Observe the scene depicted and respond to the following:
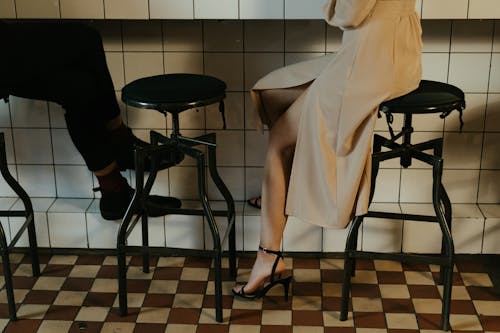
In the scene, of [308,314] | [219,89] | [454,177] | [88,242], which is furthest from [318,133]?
[88,242]

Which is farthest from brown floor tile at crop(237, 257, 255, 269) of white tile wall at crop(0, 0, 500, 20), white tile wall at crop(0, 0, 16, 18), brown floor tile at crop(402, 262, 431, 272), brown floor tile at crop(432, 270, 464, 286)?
white tile wall at crop(0, 0, 16, 18)

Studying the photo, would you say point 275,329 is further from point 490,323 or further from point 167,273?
point 490,323

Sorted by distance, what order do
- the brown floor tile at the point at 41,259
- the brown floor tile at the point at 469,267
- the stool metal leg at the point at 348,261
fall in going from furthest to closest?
the brown floor tile at the point at 41,259, the brown floor tile at the point at 469,267, the stool metal leg at the point at 348,261

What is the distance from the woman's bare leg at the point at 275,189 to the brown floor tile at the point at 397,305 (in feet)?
1.23

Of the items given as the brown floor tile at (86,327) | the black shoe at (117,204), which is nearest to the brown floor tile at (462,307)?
the black shoe at (117,204)

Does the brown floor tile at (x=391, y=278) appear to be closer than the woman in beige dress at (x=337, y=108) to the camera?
No

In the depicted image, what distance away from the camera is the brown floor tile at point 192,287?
2602mm

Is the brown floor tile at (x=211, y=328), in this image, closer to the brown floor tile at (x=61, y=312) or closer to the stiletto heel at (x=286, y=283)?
the stiletto heel at (x=286, y=283)

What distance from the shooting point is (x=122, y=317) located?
2.44 meters

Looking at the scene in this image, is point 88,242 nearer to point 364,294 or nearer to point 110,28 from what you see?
point 110,28

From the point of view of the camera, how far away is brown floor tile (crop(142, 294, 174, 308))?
2514 millimetres

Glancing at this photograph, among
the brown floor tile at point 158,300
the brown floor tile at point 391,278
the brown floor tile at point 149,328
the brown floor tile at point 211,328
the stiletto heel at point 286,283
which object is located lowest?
the brown floor tile at point 149,328

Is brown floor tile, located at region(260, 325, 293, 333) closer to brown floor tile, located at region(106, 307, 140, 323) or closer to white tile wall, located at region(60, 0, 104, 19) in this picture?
brown floor tile, located at region(106, 307, 140, 323)

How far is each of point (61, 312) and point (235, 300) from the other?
0.60 m
